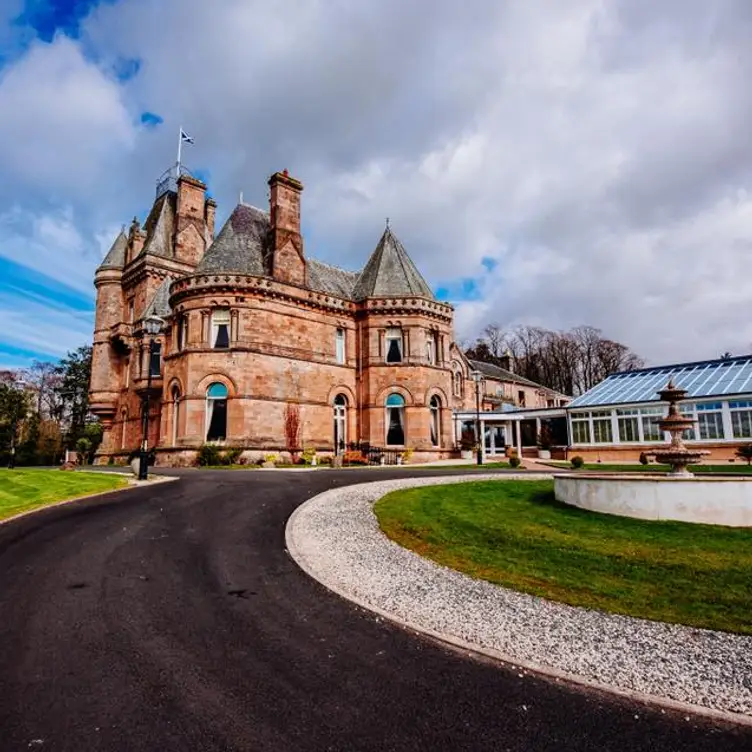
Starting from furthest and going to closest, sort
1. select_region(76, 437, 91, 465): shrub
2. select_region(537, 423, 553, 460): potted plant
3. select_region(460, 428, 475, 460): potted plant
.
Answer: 1. select_region(537, 423, 553, 460): potted plant
2. select_region(76, 437, 91, 465): shrub
3. select_region(460, 428, 475, 460): potted plant

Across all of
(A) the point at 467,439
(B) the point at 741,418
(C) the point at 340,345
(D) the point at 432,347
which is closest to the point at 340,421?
(C) the point at 340,345

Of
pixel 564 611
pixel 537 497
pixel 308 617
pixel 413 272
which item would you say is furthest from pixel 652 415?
pixel 308 617

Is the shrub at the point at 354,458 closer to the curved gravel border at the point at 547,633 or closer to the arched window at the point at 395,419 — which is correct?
the arched window at the point at 395,419

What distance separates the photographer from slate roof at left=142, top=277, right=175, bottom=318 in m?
33.8

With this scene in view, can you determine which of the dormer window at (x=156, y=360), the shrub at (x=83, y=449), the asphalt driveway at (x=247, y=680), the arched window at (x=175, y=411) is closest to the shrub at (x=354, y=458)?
the arched window at (x=175, y=411)

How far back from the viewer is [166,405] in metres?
28.5

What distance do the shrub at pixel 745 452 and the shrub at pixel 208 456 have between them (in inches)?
1023

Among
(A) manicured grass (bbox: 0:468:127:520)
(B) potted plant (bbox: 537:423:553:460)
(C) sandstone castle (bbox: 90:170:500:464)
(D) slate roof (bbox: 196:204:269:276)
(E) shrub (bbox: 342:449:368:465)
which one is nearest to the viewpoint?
(A) manicured grass (bbox: 0:468:127:520)

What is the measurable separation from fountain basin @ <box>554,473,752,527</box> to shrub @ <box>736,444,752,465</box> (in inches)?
725

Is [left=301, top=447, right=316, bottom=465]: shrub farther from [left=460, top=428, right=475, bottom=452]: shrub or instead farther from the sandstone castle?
[left=460, top=428, right=475, bottom=452]: shrub

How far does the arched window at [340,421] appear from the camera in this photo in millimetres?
31625

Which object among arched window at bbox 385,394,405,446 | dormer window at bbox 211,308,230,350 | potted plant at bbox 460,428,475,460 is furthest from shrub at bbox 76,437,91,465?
potted plant at bbox 460,428,475,460

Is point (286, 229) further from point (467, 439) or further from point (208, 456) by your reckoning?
point (467, 439)

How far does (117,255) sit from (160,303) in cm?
910
